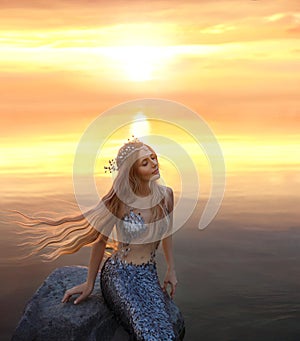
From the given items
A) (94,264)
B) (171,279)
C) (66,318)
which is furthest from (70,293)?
(171,279)

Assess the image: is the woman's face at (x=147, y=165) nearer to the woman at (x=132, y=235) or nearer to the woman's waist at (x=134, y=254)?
the woman at (x=132, y=235)

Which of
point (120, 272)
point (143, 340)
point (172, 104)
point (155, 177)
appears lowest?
point (143, 340)

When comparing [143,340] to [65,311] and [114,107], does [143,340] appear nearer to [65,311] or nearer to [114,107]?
[65,311]

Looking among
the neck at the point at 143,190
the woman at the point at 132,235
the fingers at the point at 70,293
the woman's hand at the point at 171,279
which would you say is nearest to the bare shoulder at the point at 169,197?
the woman at the point at 132,235

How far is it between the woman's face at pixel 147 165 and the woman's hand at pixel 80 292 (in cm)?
124

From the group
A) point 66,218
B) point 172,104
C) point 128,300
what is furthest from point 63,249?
point 172,104

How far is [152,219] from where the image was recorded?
32.2 feet

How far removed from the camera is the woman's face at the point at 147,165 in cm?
966

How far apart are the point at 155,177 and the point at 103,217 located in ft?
2.11

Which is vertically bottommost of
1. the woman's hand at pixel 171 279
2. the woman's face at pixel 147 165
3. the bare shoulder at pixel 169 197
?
the woman's hand at pixel 171 279

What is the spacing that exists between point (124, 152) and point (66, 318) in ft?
5.70

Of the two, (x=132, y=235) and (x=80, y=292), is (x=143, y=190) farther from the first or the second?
(x=80, y=292)

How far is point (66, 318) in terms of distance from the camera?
9.98m

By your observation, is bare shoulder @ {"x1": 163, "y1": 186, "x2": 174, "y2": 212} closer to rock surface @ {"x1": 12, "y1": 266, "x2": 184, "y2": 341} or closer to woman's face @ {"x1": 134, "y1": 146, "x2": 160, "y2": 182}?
woman's face @ {"x1": 134, "y1": 146, "x2": 160, "y2": 182}
